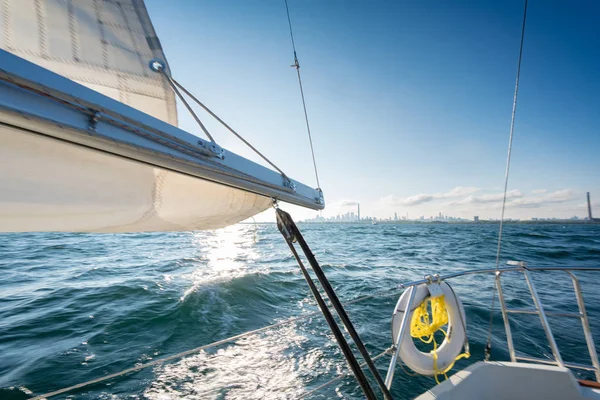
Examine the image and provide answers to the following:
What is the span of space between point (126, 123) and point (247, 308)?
7112 mm

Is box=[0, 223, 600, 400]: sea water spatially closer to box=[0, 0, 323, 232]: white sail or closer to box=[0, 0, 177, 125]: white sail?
box=[0, 0, 323, 232]: white sail

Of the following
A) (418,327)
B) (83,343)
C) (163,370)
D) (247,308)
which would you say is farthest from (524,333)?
(83,343)

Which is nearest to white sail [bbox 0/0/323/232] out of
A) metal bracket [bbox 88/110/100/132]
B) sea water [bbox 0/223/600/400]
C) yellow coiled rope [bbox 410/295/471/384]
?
metal bracket [bbox 88/110/100/132]

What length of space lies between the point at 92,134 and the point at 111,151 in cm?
11

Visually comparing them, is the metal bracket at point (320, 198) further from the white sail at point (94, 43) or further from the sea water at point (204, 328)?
the white sail at point (94, 43)

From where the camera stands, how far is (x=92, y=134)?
2.69ft

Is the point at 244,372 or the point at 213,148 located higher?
the point at 213,148

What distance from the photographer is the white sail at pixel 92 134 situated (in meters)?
0.76

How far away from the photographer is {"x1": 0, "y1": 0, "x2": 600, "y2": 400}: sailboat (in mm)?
784

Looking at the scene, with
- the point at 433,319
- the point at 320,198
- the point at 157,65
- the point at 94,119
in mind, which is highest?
the point at 157,65

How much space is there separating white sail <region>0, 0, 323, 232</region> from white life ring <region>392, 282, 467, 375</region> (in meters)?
1.69

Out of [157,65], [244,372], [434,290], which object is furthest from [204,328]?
[157,65]

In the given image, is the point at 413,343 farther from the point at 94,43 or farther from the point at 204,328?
the point at 204,328

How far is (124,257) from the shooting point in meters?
13.1
